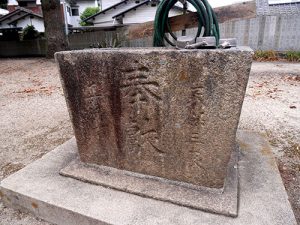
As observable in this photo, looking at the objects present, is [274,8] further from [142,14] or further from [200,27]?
[200,27]

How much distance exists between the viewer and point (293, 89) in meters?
5.81

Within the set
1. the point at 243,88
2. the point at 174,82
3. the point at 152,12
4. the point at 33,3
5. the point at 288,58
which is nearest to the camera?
the point at 243,88

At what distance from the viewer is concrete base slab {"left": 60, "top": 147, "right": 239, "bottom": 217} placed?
1.68 meters

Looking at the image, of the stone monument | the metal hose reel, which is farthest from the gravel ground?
the metal hose reel

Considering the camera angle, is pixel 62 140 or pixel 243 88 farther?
pixel 62 140

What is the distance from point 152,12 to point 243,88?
56.8ft

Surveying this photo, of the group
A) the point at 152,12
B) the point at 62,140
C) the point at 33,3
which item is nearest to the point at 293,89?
the point at 62,140

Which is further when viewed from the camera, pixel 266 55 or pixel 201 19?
pixel 266 55

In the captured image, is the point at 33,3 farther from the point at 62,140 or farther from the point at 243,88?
the point at 243,88

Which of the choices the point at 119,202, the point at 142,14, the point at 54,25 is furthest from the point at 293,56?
the point at 142,14

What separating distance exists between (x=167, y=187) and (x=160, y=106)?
650 mm

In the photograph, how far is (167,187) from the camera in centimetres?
187

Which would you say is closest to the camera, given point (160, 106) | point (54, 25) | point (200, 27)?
point (160, 106)

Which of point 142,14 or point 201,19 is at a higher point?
point 142,14
